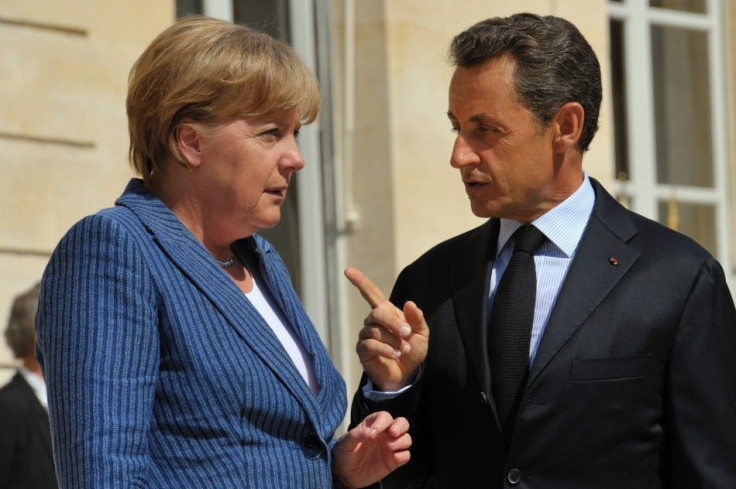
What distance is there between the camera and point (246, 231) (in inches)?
119

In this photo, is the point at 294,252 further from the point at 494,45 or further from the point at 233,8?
the point at 494,45

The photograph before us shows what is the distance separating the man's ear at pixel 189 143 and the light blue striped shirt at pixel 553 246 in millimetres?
807

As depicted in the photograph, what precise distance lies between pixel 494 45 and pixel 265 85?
0.70m

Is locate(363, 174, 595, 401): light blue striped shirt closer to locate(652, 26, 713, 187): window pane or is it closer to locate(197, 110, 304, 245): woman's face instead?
locate(197, 110, 304, 245): woman's face

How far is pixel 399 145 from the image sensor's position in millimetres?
6828

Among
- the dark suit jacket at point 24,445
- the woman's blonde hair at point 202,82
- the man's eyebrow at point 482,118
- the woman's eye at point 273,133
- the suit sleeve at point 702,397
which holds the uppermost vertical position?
the woman's blonde hair at point 202,82

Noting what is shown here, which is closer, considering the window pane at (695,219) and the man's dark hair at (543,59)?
the man's dark hair at (543,59)

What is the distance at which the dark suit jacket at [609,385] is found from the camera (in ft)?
10.5

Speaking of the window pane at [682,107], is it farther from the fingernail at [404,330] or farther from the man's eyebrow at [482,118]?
the fingernail at [404,330]

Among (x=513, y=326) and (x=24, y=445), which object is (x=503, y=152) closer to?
(x=513, y=326)

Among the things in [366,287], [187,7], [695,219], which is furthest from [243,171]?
[695,219]

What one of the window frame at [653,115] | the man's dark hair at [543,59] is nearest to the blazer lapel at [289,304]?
the man's dark hair at [543,59]

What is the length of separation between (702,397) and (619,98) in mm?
5421

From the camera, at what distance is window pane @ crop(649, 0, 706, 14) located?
28.7ft
